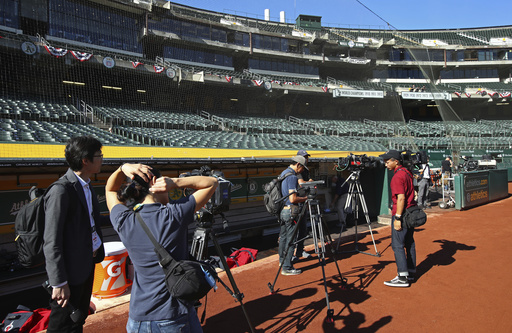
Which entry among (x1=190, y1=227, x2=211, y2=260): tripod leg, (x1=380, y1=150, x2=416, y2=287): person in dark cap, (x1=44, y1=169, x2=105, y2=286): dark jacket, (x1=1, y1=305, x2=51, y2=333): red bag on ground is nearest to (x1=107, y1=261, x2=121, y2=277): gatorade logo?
(x1=1, y1=305, x2=51, y2=333): red bag on ground

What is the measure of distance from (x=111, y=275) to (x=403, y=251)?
408 centimetres

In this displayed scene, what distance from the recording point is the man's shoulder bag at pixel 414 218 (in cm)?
412

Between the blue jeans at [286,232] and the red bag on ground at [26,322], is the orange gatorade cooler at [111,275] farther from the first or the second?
the blue jeans at [286,232]

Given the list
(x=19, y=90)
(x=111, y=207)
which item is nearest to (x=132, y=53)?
(x=19, y=90)

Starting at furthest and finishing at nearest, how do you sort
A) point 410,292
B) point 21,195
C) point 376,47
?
1. point 376,47
2. point 21,195
3. point 410,292

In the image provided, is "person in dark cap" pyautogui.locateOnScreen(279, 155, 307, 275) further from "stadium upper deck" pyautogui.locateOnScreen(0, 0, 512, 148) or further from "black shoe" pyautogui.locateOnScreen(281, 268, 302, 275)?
"stadium upper deck" pyautogui.locateOnScreen(0, 0, 512, 148)

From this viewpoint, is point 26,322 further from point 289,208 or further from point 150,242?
point 289,208

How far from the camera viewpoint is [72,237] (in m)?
2.25

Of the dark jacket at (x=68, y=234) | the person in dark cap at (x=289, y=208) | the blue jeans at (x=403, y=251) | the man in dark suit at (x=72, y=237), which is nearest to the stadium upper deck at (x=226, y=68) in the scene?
the person in dark cap at (x=289, y=208)

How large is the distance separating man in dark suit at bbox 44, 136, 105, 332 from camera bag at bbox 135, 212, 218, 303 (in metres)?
0.85

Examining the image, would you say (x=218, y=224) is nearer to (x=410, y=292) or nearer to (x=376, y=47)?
(x=410, y=292)

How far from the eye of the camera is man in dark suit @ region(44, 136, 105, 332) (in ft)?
6.83

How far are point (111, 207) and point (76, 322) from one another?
0.97m

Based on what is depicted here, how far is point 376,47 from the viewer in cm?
3522
